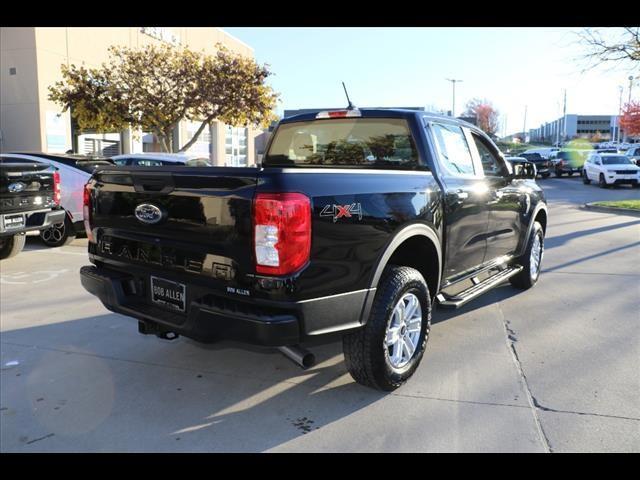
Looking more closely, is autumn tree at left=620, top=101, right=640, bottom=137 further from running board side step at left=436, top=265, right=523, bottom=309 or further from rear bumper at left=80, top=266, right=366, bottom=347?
rear bumper at left=80, top=266, right=366, bottom=347

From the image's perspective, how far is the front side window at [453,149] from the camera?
4465 mm

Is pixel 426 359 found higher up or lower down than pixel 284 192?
lower down

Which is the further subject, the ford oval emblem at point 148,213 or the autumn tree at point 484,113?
the autumn tree at point 484,113

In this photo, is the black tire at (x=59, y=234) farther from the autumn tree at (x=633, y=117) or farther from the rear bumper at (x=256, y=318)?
the autumn tree at (x=633, y=117)

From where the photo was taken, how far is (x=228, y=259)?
3.02 m

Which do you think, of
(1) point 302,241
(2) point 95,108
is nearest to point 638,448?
(1) point 302,241

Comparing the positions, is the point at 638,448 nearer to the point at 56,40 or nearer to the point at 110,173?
the point at 110,173

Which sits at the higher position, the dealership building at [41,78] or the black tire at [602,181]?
the dealership building at [41,78]

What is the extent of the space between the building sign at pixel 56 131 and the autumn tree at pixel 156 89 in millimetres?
687

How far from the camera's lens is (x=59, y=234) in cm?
906

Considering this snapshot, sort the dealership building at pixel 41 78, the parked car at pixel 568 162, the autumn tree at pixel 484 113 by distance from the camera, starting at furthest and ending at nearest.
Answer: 1. the autumn tree at pixel 484 113
2. the parked car at pixel 568 162
3. the dealership building at pixel 41 78

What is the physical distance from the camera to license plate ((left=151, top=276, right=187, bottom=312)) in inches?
128

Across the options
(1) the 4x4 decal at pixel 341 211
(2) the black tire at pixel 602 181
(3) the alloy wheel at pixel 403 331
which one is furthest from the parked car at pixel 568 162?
(1) the 4x4 decal at pixel 341 211

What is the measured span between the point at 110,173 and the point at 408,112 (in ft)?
7.48
